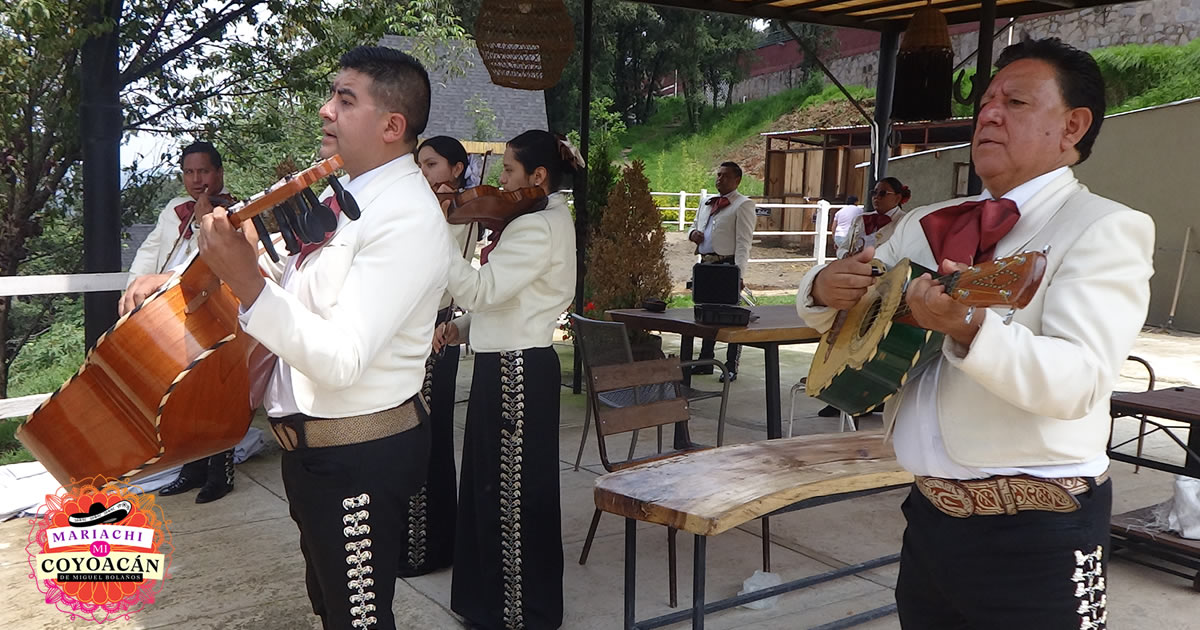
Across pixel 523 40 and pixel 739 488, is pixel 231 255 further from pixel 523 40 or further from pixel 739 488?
pixel 523 40

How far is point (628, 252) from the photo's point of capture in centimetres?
740

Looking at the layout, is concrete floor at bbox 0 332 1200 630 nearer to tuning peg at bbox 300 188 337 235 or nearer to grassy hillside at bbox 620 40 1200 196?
tuning peg at bbox 300 188 337 235

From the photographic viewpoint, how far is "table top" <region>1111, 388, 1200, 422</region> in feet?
12.4

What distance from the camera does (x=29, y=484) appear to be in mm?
4543

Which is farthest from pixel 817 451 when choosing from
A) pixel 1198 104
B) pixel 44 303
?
pixel 1198 104

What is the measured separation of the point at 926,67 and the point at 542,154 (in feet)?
13.8

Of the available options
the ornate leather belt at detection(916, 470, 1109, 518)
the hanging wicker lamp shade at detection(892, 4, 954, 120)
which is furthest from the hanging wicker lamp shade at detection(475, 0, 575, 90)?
the ornate leather belt at detection(916, 470, 1109, 518)

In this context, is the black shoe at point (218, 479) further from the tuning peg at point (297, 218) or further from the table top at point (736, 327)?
the tuning peg at point (297, 218)

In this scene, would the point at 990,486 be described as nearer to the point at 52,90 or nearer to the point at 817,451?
the point at 817,451

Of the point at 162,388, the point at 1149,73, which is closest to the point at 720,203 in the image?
the point at 162,388

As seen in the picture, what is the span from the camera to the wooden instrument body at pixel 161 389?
Answer: 1884 millimetres

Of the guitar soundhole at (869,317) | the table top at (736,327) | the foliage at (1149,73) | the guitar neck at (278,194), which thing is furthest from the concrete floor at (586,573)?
the foliage at (1149,73)

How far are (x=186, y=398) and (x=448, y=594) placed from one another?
1.97 meters

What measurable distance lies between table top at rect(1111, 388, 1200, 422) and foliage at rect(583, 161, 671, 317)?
153 inches
